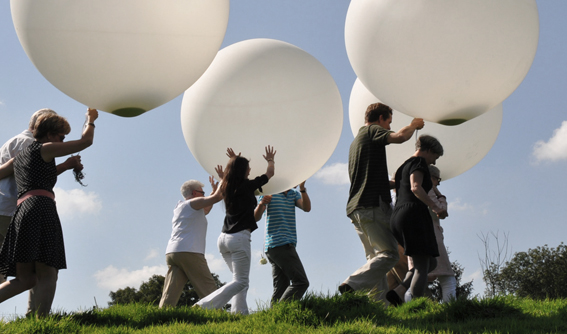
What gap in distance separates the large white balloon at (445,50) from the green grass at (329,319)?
145 centimetres

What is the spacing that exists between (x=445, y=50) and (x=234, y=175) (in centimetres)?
208

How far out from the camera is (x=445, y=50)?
3609mm

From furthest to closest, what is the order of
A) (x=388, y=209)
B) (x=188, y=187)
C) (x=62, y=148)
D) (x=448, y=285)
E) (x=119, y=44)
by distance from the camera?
(x=188, y=187)
(x=448, y=285)
(x=388, y=209)
(x=62, y=148)
(x=119, y=44)

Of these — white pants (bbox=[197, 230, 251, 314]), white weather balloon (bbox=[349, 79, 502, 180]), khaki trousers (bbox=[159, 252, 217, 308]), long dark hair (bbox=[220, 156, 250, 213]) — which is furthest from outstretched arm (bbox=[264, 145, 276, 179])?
white weather balloon (bbox=[349, 79, 502, 180])

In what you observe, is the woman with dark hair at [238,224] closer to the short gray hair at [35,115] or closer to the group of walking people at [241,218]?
the group of walking people at [241,218]

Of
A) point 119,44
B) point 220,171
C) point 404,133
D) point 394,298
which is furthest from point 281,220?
point 119,44

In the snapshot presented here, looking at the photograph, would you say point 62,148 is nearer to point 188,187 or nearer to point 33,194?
point 33,194

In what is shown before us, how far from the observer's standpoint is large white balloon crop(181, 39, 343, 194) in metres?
4.57

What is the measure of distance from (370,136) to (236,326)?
6.30 feet

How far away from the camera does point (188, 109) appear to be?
4918 millimetres

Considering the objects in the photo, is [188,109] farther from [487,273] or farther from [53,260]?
[487,273]

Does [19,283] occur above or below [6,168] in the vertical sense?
below

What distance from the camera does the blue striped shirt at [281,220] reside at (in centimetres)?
534

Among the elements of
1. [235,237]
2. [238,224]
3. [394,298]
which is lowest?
[394,298]
